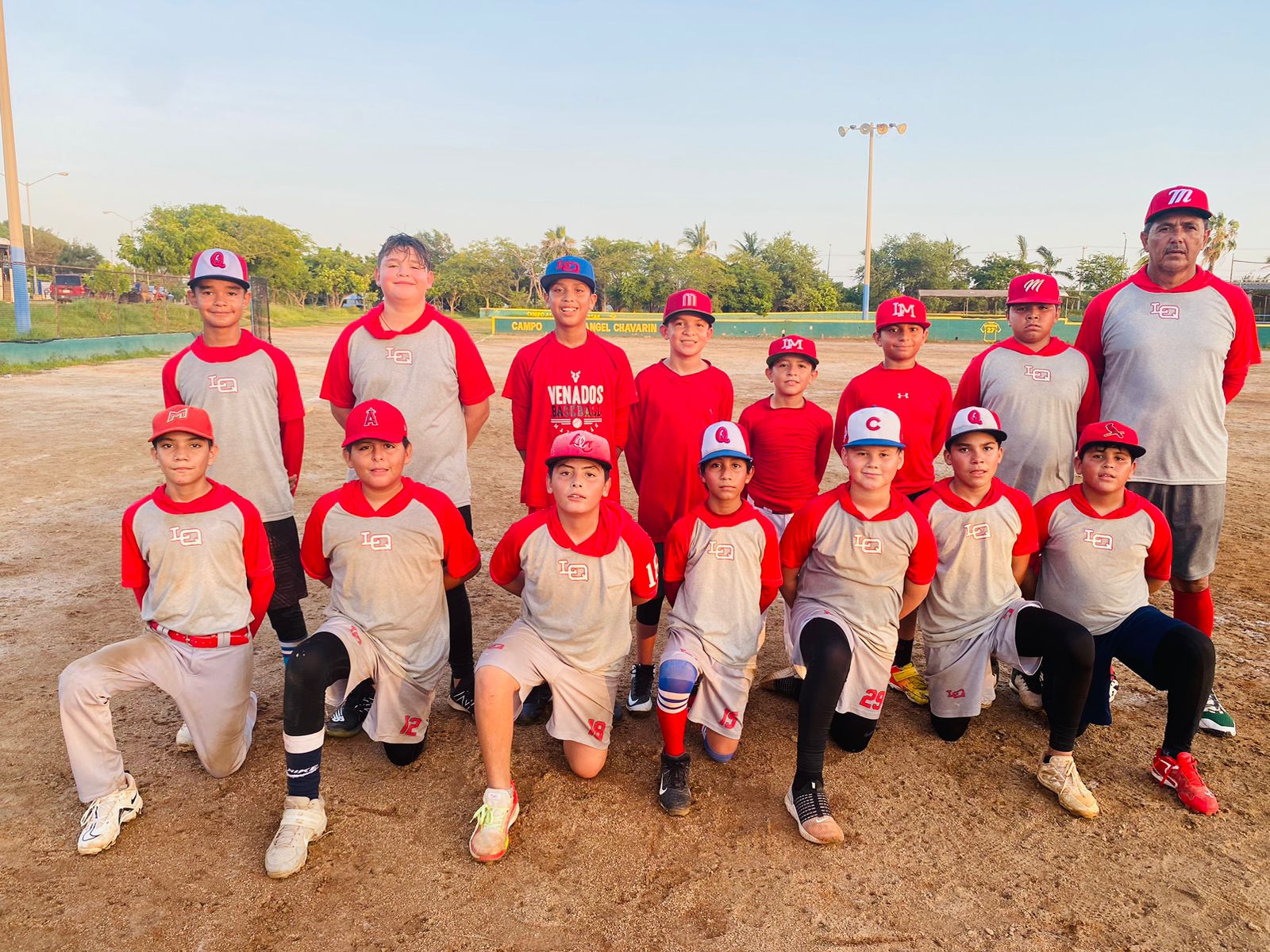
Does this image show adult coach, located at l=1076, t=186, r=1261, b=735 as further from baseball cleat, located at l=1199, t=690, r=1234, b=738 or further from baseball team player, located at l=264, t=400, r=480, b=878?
baseball team player, located at l=264, t=400, r=480, b=878

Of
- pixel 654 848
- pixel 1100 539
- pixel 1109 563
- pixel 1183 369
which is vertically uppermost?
pixel 1183 369

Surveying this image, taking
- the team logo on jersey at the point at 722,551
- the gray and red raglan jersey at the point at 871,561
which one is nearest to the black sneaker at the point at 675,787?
the team logo on jersey at the point at 722,551

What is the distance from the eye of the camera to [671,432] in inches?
160

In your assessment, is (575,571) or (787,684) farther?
(787,684)

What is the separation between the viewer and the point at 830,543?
138 inches

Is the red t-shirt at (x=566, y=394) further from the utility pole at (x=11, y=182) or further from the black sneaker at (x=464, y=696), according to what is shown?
the utility pole at (x=11, y=182)

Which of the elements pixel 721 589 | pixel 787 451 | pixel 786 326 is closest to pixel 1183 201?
pixel 787 451

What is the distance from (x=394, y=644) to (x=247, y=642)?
2.08 feet

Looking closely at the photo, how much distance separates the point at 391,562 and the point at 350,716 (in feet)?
3.02

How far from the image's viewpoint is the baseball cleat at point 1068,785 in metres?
3.07

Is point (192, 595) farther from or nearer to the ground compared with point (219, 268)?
nearer to the ground

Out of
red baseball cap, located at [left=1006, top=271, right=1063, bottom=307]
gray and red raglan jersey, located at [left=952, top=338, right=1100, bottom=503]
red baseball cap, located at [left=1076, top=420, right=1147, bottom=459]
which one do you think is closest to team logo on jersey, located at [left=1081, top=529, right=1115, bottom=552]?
red baseball cap, located at [left=1076, top=420, right=1147, bottom=459]

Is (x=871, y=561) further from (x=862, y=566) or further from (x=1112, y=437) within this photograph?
(x=1112, y=437)

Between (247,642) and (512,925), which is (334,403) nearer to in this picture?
(247,642)
